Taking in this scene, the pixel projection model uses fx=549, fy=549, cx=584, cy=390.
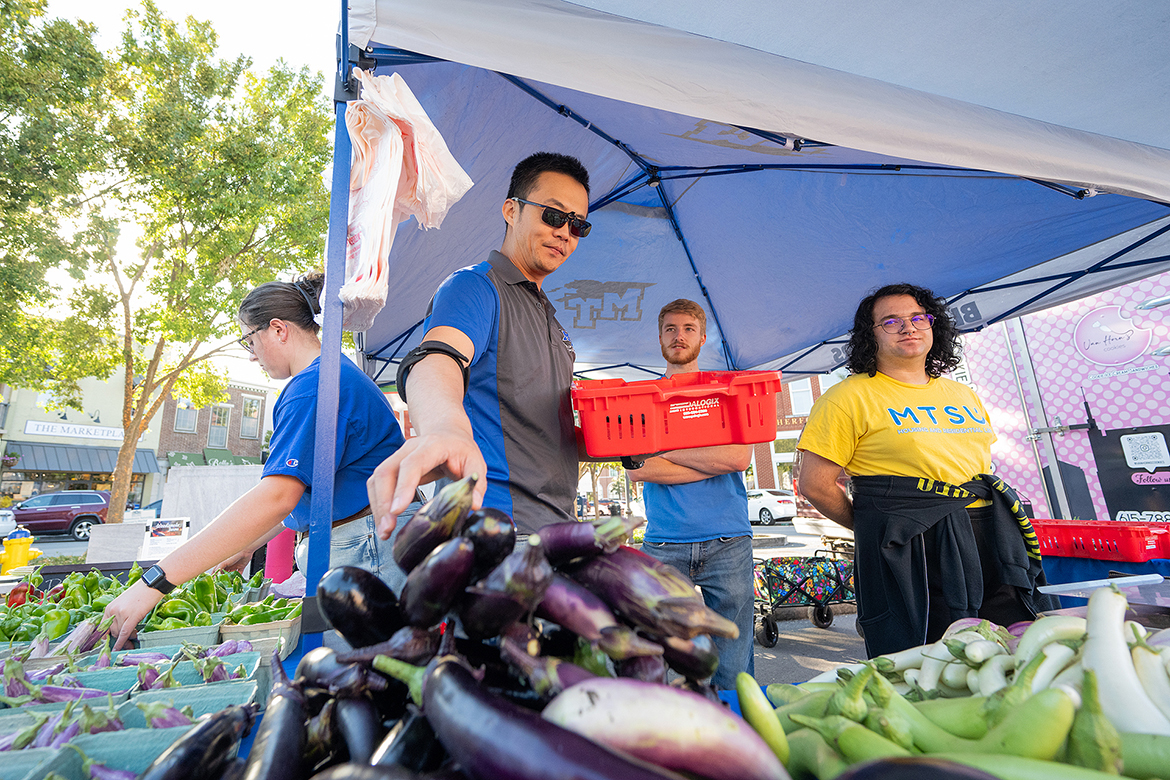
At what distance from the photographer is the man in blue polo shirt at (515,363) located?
1276mm

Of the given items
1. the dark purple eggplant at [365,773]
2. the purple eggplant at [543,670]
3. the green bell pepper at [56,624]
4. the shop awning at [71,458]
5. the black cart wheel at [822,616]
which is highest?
the shop awning at [71,458]

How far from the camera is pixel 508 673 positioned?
25.5 inches

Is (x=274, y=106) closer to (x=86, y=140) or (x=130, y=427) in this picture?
(x=86, y=140)

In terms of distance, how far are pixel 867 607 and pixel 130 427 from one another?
41.8 feet

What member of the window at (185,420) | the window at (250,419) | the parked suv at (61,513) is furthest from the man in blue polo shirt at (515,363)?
the window at (250,419)

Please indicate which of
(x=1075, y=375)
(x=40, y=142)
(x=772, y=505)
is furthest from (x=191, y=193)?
(x=772, y=505)

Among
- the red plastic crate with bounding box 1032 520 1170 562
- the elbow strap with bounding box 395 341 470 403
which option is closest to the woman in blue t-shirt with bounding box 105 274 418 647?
the elbow strap with bounding box 395 341 470 403

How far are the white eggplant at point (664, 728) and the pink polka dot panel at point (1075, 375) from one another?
19.3 feet

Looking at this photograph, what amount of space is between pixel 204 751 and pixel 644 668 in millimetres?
501

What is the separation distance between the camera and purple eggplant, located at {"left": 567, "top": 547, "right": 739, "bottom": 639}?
2.09 feet

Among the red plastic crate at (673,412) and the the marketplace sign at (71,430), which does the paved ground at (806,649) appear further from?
the the marketplace sign at (71,430)

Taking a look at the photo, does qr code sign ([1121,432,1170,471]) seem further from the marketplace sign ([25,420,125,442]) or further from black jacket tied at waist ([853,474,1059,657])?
the marketplace sign ([25,420,125,442])

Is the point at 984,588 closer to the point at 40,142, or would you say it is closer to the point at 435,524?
the point at 435,524

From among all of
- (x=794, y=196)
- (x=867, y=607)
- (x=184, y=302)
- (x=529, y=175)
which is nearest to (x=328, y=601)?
(x=529, y=175)
